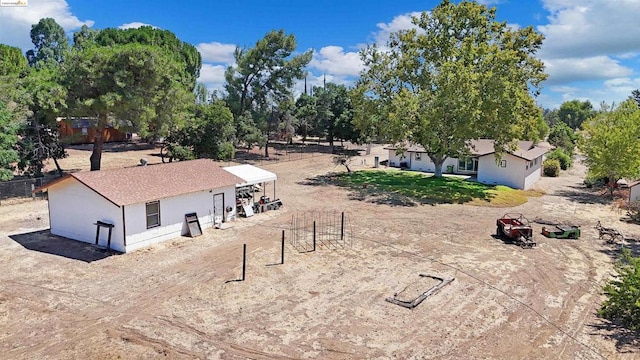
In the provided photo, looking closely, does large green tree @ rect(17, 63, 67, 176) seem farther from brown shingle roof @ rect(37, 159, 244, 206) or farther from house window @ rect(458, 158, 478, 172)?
house window @ rect(458, 158, 478, 172)

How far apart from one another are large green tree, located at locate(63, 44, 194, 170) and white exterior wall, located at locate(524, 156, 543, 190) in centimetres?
3123

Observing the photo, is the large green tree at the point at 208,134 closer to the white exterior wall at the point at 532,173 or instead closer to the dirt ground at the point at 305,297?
the dirt ground at the point at 305,297

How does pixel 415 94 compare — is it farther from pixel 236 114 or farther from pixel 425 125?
pixel 236 114

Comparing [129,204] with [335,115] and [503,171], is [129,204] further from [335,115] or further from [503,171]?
[335,115]

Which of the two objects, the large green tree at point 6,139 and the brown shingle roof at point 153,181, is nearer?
the brown shingle roof at point 153,181

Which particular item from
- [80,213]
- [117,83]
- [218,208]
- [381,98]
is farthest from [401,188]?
[80,213]

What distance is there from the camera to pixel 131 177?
21.0 meters

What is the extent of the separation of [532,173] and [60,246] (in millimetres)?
38268

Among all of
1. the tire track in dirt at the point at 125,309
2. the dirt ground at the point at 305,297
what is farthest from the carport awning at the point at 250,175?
the tire track in dirt at the point at 125,309

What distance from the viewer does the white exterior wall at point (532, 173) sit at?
3944cm

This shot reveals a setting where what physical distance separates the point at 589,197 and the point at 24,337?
3764 cm

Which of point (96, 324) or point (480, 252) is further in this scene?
point (480, 252)

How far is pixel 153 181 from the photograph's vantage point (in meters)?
21.2

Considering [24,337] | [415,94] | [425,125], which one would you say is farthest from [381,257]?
[415,94]
